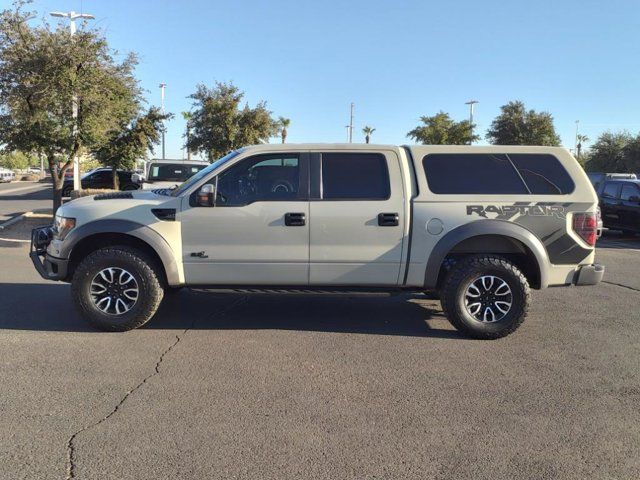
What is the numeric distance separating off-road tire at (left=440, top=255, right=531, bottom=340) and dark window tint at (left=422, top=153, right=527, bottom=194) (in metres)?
0.73

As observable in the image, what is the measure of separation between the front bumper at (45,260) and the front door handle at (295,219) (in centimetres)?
228

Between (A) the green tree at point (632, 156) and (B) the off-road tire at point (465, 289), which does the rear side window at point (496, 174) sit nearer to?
(B) the off-road tire at point (465, 289)

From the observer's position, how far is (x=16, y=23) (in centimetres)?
1171

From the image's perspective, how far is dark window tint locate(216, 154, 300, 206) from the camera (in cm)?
542

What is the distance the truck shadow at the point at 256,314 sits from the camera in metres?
5.76

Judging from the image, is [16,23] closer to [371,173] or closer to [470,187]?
[371,173]

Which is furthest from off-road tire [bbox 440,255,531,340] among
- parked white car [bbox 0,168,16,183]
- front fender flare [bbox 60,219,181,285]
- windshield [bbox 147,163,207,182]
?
parked white car [bbox 0,168,16,183]

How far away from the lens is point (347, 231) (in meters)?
5.36

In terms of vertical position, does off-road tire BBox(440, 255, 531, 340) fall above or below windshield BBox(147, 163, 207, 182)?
below

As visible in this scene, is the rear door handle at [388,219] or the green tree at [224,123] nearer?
the rear door handle at [388,219]

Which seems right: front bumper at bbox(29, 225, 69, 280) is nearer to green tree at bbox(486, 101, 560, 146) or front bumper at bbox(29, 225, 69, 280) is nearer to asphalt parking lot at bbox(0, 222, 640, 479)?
asphalt parking lot at bbox(0, 222, 640, 479)

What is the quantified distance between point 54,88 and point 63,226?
7853 mm

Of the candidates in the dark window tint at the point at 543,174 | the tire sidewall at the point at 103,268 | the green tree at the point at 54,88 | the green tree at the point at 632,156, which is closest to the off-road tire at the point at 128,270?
the tire sidewall at the point at 103,268

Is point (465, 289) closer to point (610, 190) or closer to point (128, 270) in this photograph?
point (128, 270)
